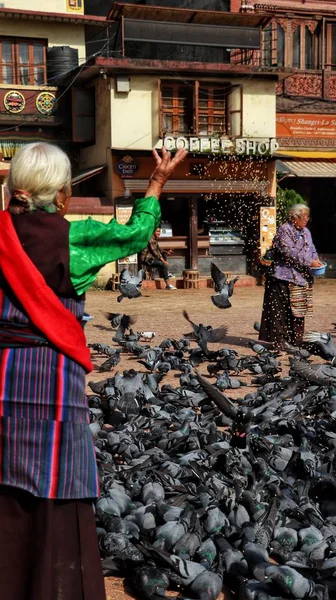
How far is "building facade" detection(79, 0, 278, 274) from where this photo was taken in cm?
2109

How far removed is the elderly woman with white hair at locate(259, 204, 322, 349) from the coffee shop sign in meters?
11.7

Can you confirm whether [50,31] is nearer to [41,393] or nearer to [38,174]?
[38,174]

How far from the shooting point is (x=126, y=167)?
69.3ft

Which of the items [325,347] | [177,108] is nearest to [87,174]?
[177,108]

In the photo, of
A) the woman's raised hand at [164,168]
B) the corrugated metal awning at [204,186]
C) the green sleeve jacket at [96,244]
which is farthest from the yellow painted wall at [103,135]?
the green sleeve jacket at [96,244]

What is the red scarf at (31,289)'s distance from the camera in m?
2.80

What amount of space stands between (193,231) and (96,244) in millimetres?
19026

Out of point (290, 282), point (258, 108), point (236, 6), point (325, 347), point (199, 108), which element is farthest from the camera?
point (236, 6)

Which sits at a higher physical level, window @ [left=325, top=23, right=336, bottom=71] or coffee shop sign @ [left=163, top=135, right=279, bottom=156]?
window @ [left=325, top=23, right=336, bottom=71]

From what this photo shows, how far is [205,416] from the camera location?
592cm

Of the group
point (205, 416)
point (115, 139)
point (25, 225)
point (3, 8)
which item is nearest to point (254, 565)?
point (25, 225)

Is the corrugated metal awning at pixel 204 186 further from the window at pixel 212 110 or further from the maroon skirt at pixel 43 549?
the maroon skirt at pixel 43 549

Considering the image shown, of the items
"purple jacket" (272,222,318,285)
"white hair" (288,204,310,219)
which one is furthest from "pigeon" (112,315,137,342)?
"white hair" (288,204,310,219)

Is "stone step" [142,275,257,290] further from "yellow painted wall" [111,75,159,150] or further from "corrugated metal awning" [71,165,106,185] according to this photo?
"yellow painted wall" [111,75,159,150]
